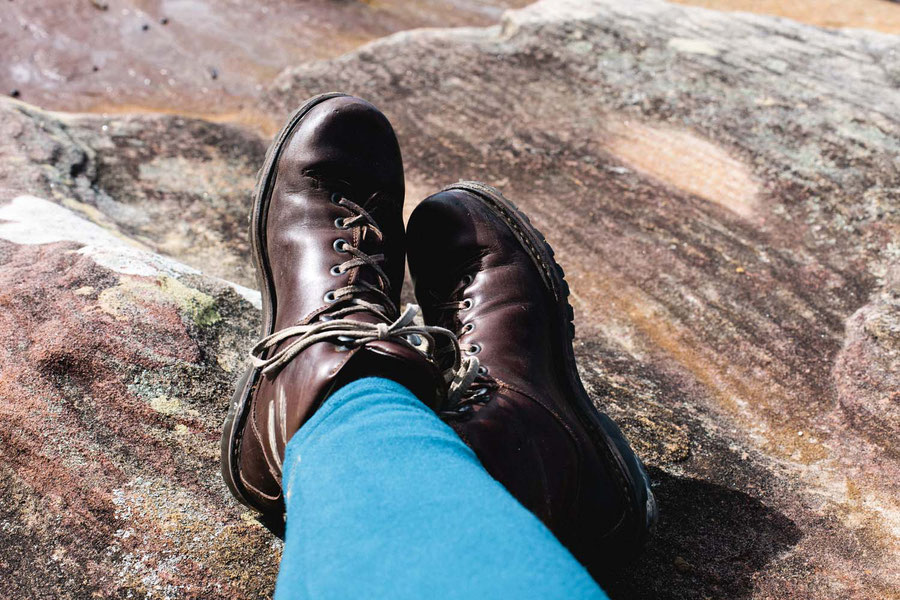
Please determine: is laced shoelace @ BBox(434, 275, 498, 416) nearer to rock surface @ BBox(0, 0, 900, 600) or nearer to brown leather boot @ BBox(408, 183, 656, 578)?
brown leather boot @ BBox(408, 183, 656, 578)

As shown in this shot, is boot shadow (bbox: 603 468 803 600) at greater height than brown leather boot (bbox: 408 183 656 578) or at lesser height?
lesser

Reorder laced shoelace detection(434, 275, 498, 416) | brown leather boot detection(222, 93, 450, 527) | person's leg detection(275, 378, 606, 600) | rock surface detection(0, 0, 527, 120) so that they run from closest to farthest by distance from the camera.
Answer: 1. person's leg detection(275, 378, 606, 600)
2. brown leather boot detection(222, 93, 450, 527)
3. laced shoelace detection(434, 275, 498, 416)
4. rock surface detection(0, 0, 527, 120)

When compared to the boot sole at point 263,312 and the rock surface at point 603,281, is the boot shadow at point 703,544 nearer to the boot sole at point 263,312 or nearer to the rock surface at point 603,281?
the rock surface at point 603,281

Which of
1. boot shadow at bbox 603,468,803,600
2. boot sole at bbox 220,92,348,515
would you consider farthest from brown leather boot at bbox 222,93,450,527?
boot shadow at bbox 603,468,803,600

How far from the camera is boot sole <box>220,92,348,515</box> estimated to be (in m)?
1.20

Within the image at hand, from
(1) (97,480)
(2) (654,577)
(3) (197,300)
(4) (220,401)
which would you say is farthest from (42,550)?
(2) (654,577)

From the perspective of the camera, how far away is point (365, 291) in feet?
4.54

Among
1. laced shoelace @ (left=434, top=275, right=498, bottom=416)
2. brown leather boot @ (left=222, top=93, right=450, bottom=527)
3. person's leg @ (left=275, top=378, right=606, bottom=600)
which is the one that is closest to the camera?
person's leg @ (left=275, top=378, right=606, bottom=600)

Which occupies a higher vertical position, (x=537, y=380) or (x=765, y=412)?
(x=537, y=380)

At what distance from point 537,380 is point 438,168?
1559 mm

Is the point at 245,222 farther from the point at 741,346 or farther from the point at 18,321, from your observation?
the point at 741,346

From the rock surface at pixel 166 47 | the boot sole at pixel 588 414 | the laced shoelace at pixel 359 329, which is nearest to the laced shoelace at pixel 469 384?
the laced shoelace at pixel 359 329

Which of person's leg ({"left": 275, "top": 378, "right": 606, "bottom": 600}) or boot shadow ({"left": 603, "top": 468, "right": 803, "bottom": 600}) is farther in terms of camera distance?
boot shadow ({"left": 603, "top": 468, "right": 803, "bottom": 600})

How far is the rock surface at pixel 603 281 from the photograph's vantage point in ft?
4.07
